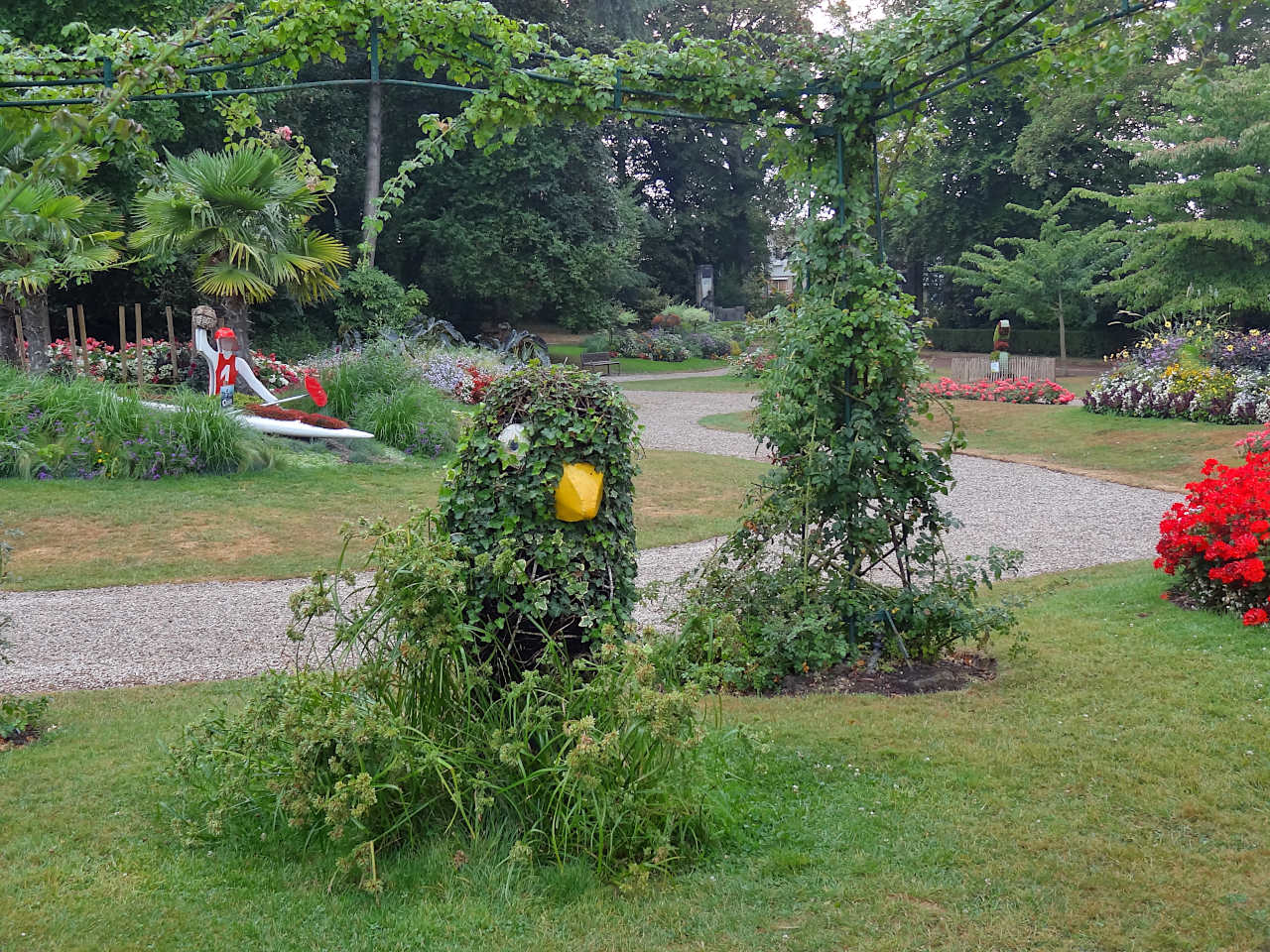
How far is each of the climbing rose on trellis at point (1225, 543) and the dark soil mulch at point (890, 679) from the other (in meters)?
1.71

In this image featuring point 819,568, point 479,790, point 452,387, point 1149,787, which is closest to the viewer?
point 479,790

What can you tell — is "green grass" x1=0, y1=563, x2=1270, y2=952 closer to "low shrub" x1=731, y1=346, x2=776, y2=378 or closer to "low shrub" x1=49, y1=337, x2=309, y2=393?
"low shrub" x1=731, y1=346, x2=776, y2=378

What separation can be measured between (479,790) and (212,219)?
1310cm

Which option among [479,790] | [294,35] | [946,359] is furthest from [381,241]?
[479,790]

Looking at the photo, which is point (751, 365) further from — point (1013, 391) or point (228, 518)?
point (1013, 391)

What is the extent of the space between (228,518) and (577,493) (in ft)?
22.9

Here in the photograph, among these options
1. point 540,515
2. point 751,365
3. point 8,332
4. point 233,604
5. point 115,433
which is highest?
point 8,332

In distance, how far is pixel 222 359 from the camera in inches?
537

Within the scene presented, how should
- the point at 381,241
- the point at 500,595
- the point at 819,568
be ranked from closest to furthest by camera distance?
the point at 500,595 → the point at 819,568 → the point at 381,241

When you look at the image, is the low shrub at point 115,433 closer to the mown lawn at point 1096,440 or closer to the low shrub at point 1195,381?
the mown lawn at point 1096,440

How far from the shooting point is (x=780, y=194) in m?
44.1

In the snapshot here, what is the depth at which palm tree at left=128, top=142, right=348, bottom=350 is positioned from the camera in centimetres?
1428

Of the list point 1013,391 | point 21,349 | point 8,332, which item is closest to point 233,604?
point 21,349

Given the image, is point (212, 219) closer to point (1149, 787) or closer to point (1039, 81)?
point (1039, 81)
